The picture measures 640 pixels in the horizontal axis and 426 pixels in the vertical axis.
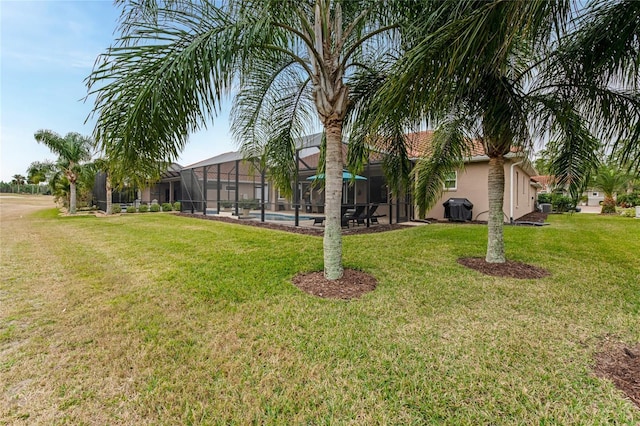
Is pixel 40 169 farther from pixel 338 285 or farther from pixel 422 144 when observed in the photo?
pixel 338 285

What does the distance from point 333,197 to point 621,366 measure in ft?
11.4

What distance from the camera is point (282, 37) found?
3.90 m

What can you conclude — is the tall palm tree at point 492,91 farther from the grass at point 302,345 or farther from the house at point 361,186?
the grass at point 302,345

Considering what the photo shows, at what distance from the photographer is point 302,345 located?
2764 millimetres

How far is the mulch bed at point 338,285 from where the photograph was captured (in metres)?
4.13

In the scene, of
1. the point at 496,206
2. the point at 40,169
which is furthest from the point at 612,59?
the point at 40,169

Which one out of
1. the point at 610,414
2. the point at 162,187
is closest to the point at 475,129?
the point at 610,414

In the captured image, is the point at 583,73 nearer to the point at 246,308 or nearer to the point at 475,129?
the point at 475,129

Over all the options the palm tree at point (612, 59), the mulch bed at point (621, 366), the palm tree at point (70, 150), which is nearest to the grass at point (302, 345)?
the mulch bed at point (621, 366)

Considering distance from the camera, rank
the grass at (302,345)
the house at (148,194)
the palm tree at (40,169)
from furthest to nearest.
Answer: the palm tree at (40,169) → the house at (148,194) → the grass at (302,345)

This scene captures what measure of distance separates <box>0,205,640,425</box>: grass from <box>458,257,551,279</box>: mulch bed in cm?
29

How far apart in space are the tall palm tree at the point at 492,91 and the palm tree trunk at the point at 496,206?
17 mm

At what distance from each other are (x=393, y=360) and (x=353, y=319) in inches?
33.3

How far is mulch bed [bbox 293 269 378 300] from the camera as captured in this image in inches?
163
